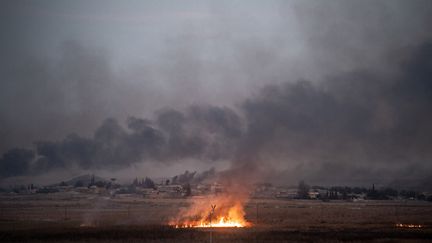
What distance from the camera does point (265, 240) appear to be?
160 feet

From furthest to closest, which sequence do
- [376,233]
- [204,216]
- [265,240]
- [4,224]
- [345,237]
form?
1. [204,216]
2. [4,224]
3. [376,233]
4. [345,237]
5. [265,240]

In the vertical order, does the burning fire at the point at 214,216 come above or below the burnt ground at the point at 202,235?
above

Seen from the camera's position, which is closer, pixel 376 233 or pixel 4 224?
pixel 376 233

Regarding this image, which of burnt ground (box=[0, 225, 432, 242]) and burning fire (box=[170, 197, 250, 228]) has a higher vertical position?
burning fire (box=[170, 197, 250, 228])

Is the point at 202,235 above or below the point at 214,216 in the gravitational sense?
below

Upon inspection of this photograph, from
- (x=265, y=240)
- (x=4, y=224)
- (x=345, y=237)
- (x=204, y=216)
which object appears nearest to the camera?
(x=265, y=240)

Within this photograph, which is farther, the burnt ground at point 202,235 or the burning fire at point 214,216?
the burning fire at point 214,216

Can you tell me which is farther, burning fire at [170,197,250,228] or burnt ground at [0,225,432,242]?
burning fire at [170,197,250,228]

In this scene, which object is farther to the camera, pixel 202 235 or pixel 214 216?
pixel 214 216

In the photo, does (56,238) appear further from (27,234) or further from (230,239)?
(230,239)

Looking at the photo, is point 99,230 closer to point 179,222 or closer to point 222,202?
point 179,222

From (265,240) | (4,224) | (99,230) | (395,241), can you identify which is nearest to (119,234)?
(99,230)

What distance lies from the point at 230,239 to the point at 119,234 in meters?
12.7

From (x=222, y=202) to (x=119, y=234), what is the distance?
29220mm
